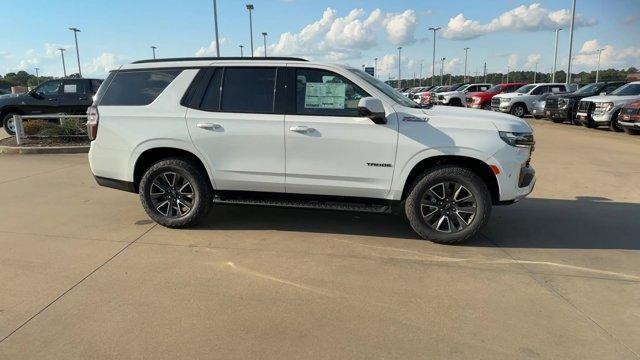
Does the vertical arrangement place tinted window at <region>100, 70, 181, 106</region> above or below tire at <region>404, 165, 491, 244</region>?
above

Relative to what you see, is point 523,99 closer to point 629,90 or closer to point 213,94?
point 629,90

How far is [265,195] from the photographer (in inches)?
212

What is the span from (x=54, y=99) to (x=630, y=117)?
17.2m

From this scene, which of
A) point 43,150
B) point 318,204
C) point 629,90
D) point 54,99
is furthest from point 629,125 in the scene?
point 54,99

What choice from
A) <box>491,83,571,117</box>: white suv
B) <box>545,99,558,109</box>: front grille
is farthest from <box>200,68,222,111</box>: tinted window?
<box>491,83,571,117</box>: white suv

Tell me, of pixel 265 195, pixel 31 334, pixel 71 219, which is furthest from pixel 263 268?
pixel 71 219

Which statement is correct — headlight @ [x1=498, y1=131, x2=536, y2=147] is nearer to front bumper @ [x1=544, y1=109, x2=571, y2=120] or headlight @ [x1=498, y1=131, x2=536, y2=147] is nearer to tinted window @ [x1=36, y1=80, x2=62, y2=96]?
tinted window @ [x1=36, y1=80, x2=62, y2=96]

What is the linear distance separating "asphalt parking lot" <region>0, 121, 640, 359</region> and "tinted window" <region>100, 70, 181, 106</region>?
145 cm

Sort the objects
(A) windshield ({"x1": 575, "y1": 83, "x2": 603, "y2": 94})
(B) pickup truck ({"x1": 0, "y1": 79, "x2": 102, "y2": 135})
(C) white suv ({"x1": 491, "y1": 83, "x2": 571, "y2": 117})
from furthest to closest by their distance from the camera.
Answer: (C) white suv ({"x1": 491, "y1": 83, "x2": 571, "y2": 117}) < (A) windshield ({"x1": 575, "y1": 83, "x2": 603, "y2": 94}) < (B) pickup truck ({"x1": 0, "y1": 79, "x2": 102, "y2": 135})

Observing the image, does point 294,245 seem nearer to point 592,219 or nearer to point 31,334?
point 31,334

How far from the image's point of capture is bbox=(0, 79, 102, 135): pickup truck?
1465cm

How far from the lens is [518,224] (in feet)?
19.2

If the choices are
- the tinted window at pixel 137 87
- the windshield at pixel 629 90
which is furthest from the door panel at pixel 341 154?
the windshield at pixel 629 90

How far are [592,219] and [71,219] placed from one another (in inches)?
251
